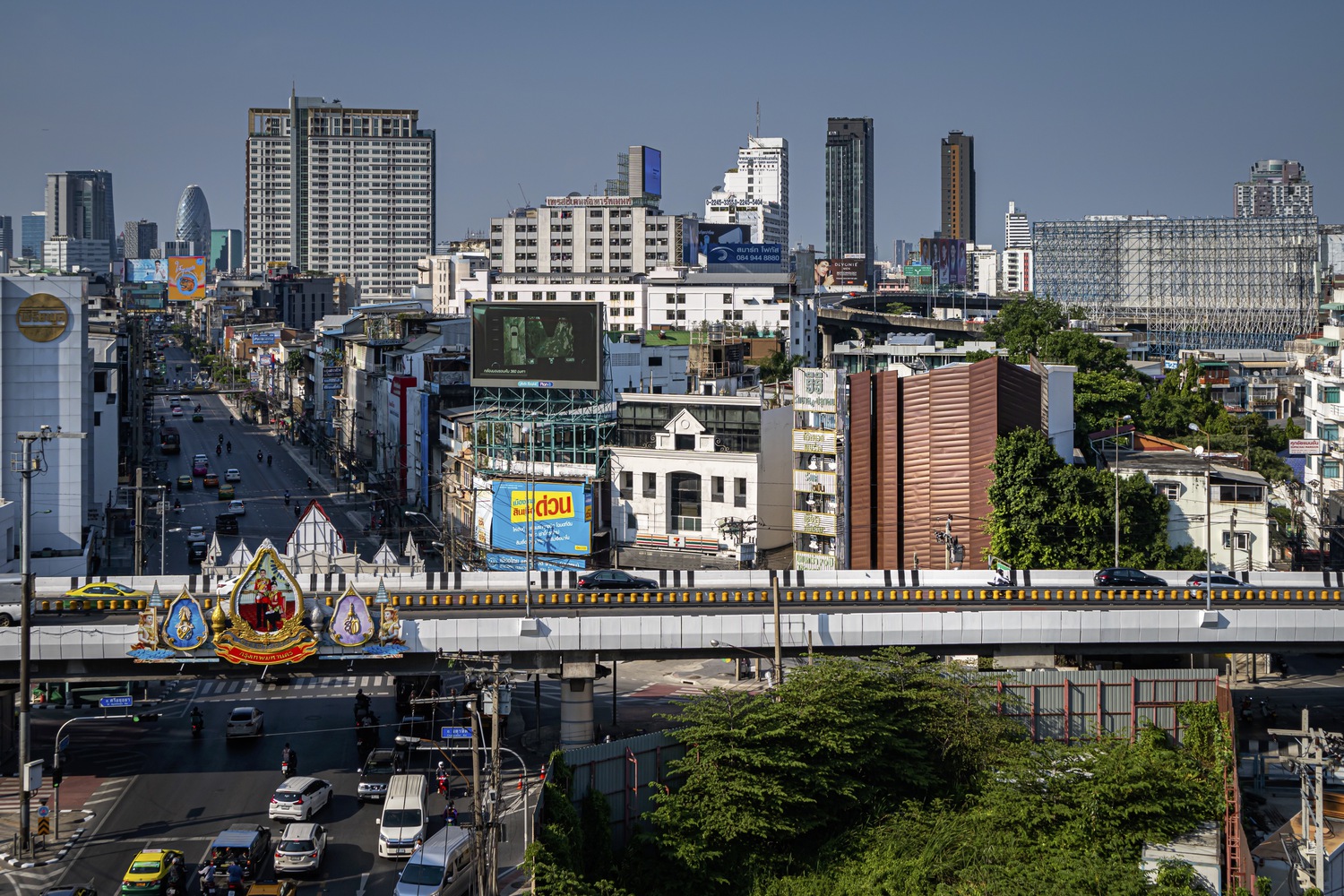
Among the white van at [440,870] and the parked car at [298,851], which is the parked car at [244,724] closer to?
the parked car at [298,851]

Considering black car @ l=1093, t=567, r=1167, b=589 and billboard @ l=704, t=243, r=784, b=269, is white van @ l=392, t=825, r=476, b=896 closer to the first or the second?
black car @ l=1093, t=567, r=1167, b=589

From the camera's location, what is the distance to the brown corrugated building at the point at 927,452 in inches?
2724

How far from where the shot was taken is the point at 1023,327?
447 ft

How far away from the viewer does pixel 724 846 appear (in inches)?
1522

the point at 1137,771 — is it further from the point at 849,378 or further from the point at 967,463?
the point at 849,378

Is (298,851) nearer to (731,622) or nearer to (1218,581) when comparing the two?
(731,622)

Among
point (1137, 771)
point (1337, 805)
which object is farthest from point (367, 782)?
point (1337, 805)

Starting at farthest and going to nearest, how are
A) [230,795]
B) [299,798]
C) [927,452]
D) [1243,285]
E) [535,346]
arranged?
[1243,285], [535,346], [927,452], [230,795], [299,798]

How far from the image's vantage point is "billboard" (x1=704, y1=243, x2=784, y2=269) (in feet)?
577

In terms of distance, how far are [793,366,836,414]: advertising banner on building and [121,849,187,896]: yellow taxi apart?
43910mm

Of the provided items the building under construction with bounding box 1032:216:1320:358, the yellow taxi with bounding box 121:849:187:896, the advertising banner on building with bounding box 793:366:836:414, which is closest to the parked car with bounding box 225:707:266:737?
the yellow taxi with bounding box 121:849:187:896

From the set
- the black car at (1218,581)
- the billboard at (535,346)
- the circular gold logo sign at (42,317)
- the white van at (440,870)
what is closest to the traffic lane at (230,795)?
the white van at (440,870)

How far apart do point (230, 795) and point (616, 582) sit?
52.9ft

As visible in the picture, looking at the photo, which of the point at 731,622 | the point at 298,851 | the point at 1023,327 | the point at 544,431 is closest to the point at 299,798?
the point at 298,851
